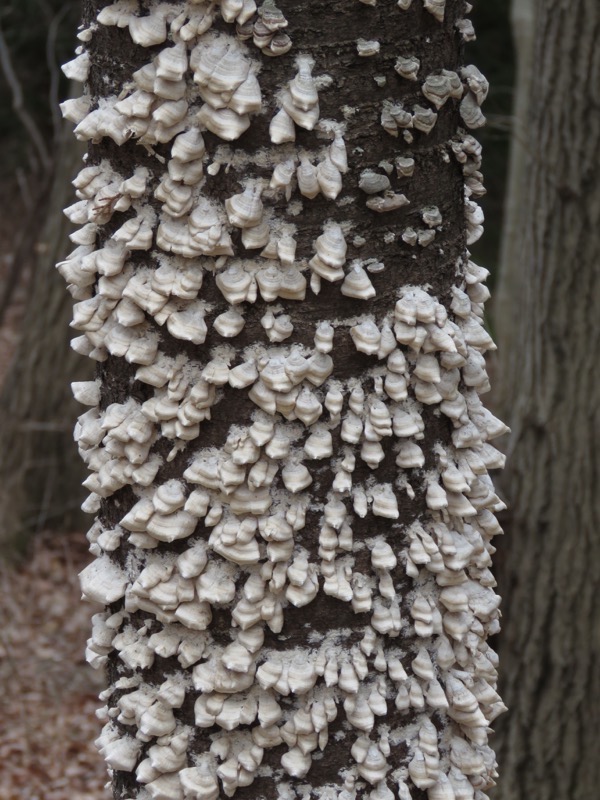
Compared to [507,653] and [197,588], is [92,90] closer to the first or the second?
[197,588]

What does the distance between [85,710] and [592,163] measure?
378 centimetres

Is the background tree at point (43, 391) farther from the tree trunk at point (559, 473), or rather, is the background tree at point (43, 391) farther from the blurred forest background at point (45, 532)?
the tree trunk at point (559, 473)

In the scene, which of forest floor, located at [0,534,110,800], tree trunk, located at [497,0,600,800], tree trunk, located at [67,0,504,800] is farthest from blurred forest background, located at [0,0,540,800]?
tree trunk, located at [67,0,504,800]

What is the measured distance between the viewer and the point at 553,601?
3.48m

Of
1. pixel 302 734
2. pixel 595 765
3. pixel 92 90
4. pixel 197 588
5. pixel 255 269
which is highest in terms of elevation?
pixel 92 90

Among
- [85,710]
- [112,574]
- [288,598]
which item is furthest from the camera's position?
[85,710]

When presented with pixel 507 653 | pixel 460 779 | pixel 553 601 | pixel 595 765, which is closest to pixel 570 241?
pixel 553 601

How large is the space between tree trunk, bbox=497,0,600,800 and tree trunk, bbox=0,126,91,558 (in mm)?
3708

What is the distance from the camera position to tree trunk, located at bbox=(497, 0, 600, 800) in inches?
136

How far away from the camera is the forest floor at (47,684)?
15.4 feet

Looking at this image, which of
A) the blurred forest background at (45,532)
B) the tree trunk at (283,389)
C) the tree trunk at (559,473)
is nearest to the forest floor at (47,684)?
the blurred forest background at (45,532)

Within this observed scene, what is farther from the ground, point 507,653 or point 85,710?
point 507,653

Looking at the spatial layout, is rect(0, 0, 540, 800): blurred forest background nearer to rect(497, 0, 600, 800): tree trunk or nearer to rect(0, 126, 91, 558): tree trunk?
rect(0, 126, 91, 558): tree trunk

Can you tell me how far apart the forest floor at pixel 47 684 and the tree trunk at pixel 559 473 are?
2.25m
